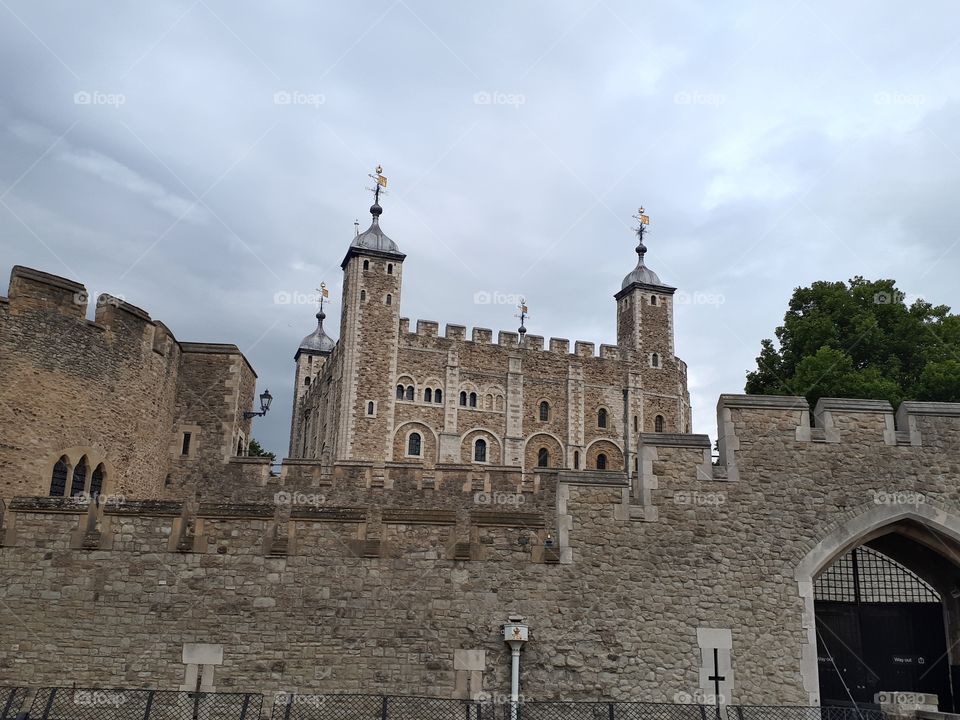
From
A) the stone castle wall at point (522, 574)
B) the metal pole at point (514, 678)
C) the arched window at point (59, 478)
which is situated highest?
the arched window at point (59, 478)

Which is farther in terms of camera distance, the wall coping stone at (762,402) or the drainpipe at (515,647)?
the wall coping stone at (762,402)

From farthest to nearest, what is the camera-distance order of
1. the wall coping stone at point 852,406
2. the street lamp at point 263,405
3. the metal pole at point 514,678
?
the street lamp at point 263,405 < the wall coping stone at point 852,406 < the metal pole at point 514,678

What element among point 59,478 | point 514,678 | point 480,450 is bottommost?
point 514,678

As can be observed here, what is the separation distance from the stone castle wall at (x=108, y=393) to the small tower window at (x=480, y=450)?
34643 millimetres

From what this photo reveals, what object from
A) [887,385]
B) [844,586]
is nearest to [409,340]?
[887,385]

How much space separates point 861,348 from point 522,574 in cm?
2102

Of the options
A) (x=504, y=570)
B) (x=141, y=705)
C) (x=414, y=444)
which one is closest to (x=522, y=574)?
(x=504, y=570)

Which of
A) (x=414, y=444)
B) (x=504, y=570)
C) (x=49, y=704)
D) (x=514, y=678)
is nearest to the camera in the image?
(x=49, y=704)

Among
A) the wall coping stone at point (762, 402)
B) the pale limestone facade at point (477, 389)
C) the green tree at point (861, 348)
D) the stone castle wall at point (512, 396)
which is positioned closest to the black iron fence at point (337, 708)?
the wall coping stone at point (762, 402)

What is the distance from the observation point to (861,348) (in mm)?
28547

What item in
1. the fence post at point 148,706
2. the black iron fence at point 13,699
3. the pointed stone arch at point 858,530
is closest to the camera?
the fence post at point 148,706

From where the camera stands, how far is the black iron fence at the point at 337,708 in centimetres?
1051

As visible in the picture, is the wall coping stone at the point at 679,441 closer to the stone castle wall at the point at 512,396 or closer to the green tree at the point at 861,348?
the green tree at the point at 861,348

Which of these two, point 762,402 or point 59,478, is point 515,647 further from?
point 59,478
